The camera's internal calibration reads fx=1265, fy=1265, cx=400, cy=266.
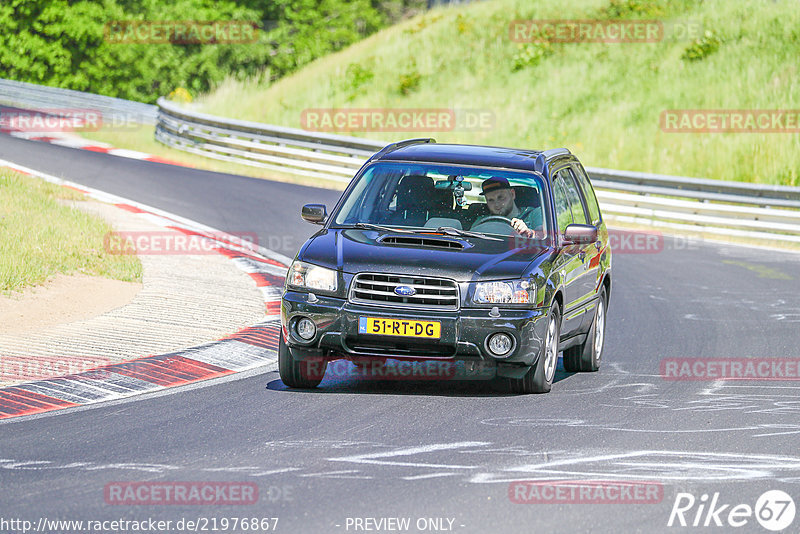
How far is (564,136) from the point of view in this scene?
33.8 metres

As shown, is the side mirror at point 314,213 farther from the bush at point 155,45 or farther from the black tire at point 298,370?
the bush at point 155,45

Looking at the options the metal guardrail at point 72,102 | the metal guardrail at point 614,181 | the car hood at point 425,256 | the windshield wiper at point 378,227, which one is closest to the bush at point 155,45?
the metal guardrail at point 72,102

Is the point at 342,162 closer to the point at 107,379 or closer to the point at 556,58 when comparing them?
the point at 556,58

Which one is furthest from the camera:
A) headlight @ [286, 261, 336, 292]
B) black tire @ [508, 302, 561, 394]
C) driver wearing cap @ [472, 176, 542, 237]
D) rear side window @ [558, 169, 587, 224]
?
rear side window @ [558, 169, 587, 224]

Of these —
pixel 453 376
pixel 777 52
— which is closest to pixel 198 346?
pixel 453 376

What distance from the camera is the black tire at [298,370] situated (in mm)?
9336

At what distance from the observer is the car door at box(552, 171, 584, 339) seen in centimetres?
981

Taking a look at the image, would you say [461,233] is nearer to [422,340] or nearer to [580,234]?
[580,234]

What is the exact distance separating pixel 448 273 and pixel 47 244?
7.47 meters

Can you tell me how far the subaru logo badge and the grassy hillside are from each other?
68.0ft

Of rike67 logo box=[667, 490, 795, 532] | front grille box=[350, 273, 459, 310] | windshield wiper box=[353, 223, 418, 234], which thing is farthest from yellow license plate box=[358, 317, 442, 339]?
rike67 logo box=[667, 490, 795, 532]

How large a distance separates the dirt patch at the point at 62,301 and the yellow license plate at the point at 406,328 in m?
3.92

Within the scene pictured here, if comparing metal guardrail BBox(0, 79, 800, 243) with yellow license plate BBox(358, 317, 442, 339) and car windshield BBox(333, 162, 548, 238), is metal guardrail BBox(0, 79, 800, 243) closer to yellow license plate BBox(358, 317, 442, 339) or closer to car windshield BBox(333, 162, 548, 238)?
car windshield BBox(333, 162, 548, 238)

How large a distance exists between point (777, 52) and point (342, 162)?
14.8m
